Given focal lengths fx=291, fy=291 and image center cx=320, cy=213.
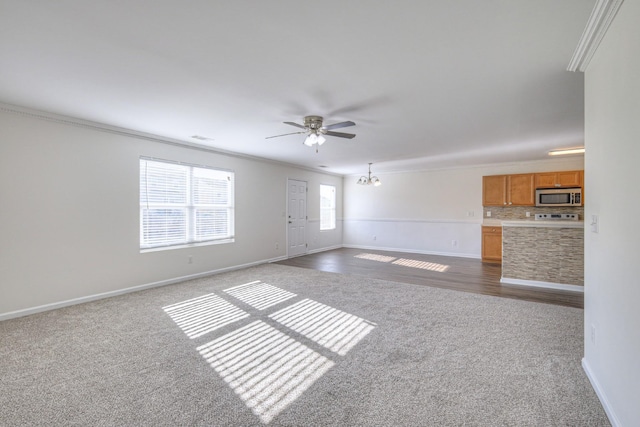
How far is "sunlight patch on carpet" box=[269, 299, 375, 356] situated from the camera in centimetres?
284

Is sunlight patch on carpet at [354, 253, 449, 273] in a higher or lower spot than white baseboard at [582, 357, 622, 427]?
higher

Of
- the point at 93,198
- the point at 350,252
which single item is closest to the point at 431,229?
the point at 350,252

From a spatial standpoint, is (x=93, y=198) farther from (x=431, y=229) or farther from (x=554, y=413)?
(x=431, y=229)

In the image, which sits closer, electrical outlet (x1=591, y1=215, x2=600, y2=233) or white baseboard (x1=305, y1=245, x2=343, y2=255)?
electrical outlet (x1=591, y1=215, x2=600, y2=233)

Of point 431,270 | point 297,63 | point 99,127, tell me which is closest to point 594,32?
point 297,63

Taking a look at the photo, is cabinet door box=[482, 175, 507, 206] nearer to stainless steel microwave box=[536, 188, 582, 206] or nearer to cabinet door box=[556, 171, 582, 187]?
stainless steel microwave box=[536, 188, 582, 206]

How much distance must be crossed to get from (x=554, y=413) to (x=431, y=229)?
21.9ft

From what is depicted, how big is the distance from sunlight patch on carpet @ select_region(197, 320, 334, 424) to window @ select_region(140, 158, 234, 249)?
274 cm

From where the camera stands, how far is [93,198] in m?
4.06

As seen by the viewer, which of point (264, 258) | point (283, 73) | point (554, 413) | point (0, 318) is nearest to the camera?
point (554, 413)

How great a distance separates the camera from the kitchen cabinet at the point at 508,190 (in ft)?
21.9

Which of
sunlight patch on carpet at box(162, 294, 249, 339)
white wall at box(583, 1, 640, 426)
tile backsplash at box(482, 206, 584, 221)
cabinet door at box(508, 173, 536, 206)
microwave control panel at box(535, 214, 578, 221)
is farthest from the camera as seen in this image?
cabinet door at box(508, 173, 536, 206)

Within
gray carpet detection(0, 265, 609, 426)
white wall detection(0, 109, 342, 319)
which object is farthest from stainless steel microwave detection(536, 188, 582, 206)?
white wall detection(0, 109, 342, 319)

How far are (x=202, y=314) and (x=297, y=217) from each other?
4.56m
